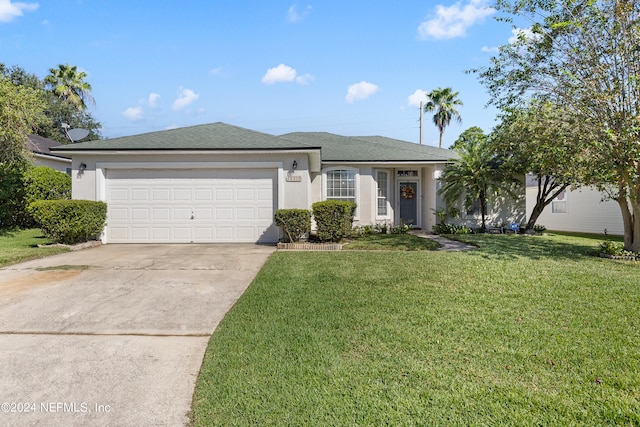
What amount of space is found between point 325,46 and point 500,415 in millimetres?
11945

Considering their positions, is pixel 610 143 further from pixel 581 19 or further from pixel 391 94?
pixel 391 94

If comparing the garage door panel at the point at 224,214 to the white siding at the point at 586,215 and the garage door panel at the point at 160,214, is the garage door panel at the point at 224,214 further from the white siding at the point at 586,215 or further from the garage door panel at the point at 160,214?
the white siding at the point at 586,215

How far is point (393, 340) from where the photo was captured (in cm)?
338

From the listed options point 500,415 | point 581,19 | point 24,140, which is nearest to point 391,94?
point 581,19

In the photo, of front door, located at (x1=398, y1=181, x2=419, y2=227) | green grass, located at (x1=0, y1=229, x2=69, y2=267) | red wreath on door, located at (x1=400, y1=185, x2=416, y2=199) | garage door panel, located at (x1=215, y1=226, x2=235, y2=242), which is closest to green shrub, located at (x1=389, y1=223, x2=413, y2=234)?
front door, located at (x1=398, y1=181, x2=419, y2=227)

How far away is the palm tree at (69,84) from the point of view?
25172 mm

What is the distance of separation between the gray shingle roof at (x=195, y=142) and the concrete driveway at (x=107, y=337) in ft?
14.2

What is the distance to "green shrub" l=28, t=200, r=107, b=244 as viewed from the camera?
891 cm

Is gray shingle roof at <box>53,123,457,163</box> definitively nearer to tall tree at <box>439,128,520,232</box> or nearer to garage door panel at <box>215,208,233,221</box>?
tall tree at <box>439,128,520,232</box>

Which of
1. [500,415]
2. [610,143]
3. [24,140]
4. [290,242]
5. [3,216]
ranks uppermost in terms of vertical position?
[24,140]

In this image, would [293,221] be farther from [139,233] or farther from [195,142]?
[139,233]

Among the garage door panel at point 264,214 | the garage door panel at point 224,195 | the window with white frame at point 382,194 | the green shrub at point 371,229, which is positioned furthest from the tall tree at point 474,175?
the garage door panel at point 224,195

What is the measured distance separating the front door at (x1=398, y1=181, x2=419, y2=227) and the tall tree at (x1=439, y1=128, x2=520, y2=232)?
1393mm

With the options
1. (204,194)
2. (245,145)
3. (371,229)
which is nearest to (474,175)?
(371,229)
